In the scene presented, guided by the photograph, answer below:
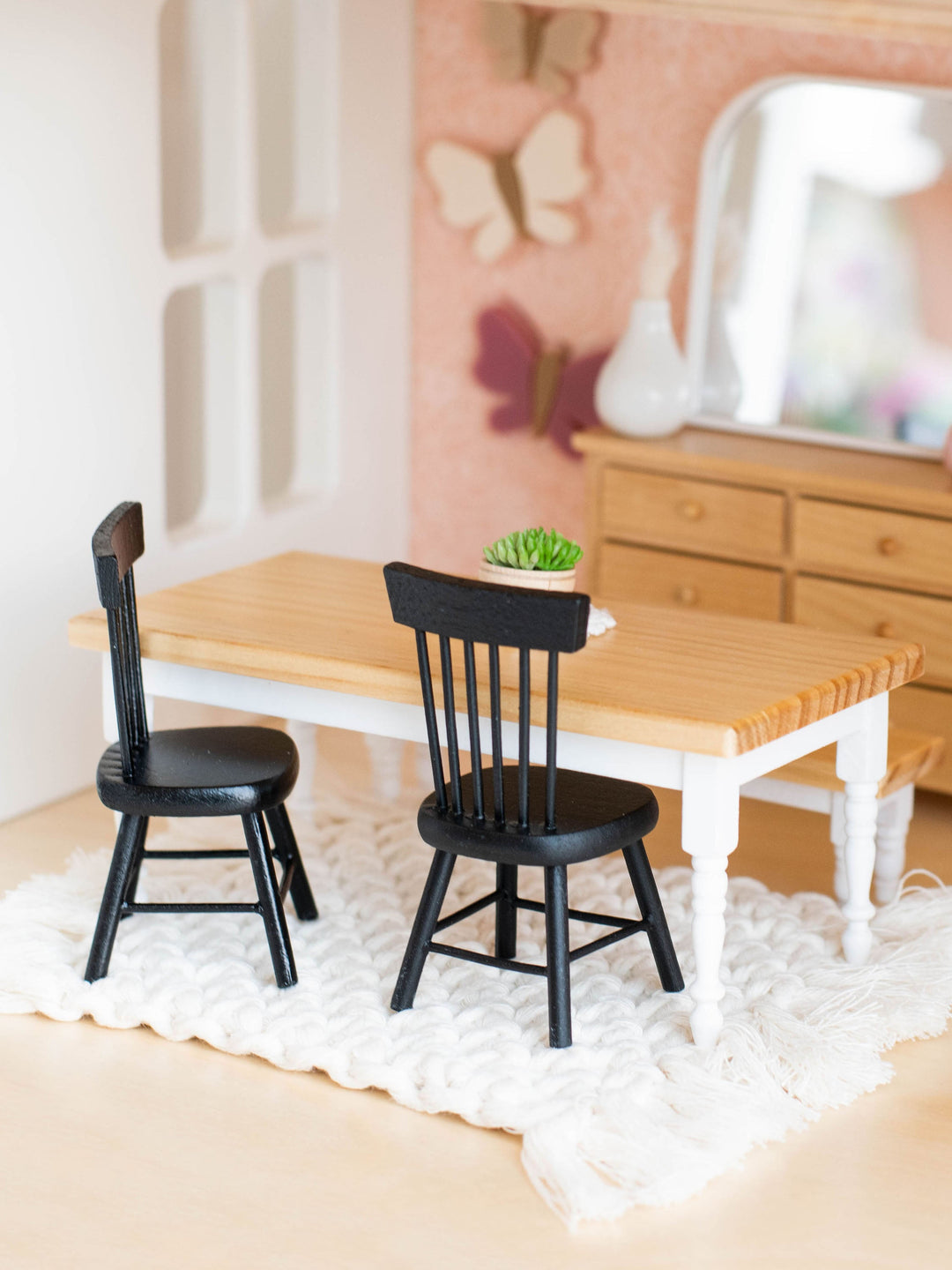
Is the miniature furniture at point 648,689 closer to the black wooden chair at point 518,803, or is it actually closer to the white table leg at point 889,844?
the black wooden chair at point 518,803

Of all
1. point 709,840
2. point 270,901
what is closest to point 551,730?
point 709,840

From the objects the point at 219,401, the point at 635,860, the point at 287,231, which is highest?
the point at 287,231

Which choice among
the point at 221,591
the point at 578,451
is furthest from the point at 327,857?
the point at 578,451

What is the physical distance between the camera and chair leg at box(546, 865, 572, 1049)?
2.70 meters

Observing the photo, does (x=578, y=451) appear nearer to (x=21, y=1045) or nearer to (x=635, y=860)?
(x=635, y=860)

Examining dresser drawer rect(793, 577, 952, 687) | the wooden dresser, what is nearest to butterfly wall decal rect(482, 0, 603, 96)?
the wooden dresser

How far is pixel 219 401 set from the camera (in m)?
4.39

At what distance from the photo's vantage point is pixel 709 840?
2.63m

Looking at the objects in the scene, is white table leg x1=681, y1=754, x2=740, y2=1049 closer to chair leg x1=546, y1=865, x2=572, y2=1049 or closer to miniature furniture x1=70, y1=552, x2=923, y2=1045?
miniature furniture x1=70, y1=552, x2=923, y2=1045

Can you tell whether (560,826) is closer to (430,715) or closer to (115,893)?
(430,715)

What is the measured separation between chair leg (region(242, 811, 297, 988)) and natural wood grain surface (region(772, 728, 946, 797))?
960 millimetres

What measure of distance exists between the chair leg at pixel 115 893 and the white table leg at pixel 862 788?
46.5 inches

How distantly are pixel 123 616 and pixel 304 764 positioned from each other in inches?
35.5

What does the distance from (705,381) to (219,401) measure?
47.8 inches
